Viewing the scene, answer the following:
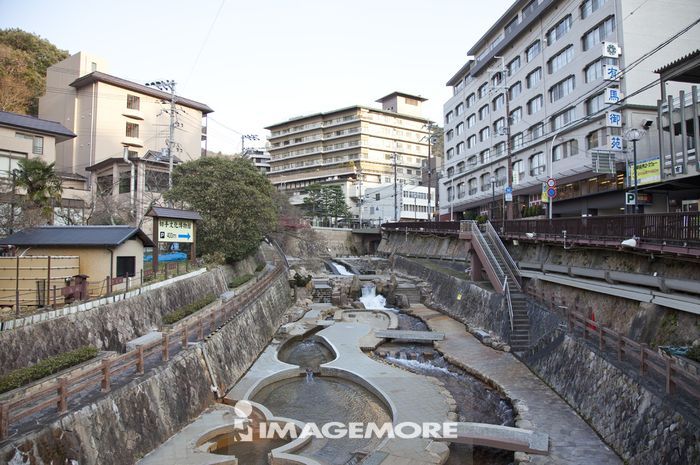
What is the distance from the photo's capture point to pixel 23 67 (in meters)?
49.4

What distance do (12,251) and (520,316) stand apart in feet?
83.0

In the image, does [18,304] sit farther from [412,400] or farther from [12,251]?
[412,400]

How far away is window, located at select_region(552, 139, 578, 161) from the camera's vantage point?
37.1 m

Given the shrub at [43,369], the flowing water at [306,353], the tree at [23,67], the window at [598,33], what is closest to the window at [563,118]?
the window at [598,33]

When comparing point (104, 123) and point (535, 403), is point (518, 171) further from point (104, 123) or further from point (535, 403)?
point (104, 123)

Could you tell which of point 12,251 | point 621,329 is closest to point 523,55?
point 621,329

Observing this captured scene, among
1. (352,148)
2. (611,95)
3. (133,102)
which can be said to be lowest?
(611,95)

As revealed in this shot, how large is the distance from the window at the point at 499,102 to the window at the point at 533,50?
566cm

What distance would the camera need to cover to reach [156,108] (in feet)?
184

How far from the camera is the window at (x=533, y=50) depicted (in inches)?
1704

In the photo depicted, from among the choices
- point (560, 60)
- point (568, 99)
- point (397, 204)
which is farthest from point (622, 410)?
point (397, 204)

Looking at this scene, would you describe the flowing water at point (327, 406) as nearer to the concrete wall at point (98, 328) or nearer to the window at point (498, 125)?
the concrete wall at point (98, 328)

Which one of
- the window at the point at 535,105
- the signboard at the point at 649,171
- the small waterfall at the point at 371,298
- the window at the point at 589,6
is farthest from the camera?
the window at the point at 535,105

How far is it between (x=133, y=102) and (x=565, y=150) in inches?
1984
